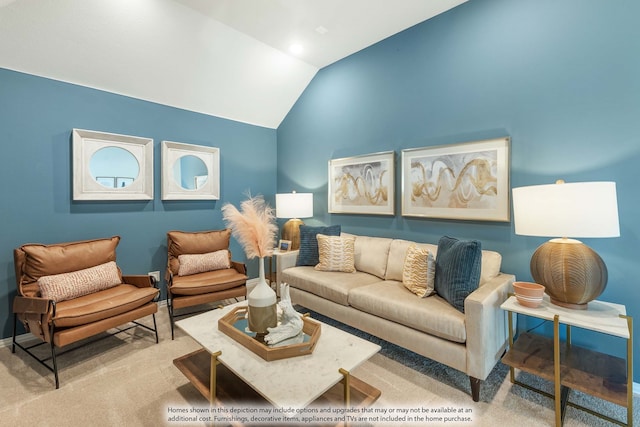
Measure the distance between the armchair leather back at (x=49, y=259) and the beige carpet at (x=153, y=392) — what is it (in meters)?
0.63

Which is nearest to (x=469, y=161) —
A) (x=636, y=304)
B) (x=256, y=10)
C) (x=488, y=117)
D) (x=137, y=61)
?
(x=488, y=117)

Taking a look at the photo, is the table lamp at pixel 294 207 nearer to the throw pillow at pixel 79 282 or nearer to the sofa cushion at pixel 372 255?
the sofa cushion at pixel 372 255

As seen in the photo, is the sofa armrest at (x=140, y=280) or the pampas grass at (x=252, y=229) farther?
the sofa armrest at (x=140, y=280)

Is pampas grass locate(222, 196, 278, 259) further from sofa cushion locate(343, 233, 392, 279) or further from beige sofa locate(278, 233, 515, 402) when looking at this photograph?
sofa cushion locate(343, 233, 392, 279)

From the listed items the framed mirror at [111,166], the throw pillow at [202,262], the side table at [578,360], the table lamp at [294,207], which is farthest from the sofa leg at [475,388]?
the framed mirror at [111,166]

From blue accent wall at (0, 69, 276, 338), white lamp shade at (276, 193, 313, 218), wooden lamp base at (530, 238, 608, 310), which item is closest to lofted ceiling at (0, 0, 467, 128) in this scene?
blue accent wall at (0, 69, 276, 338)

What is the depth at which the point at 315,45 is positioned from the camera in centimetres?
340

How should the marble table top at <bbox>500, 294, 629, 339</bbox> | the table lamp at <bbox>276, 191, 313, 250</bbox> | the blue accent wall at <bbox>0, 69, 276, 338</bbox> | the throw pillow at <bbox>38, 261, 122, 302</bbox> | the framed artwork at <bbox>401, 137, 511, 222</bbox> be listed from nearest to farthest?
the marble table top at <bbox>500, 294, 629, 339</bbox> < the throw pillow at <bbox>38, 261, 122, 302</bbox> < the framed artwork at <bbox>401, 137, 511, 222</bbox> < the blue accent wall at <bbox>0, 69, 276, 338</bbox> < the table lamp at <bbox>276, 191, 313, 250</bbox>

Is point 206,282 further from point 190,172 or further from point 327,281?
point 190,172

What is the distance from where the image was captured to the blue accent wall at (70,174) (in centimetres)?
261

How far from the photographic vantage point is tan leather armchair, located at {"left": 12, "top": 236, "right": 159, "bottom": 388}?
2.07 meters

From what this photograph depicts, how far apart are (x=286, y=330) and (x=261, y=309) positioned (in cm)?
19

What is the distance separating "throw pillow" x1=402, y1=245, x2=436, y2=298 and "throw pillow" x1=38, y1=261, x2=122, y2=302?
2643mm

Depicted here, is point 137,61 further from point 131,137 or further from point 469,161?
point 469,161
